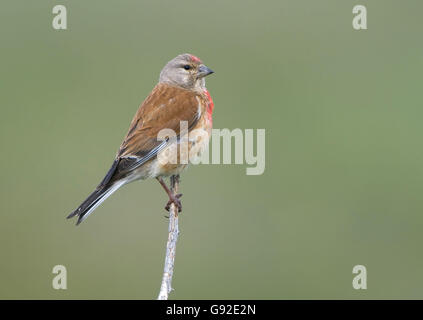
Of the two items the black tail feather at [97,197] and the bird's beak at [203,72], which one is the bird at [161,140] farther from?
the bird's beak at [203,72]

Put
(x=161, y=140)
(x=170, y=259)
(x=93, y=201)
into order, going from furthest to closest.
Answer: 1. (x=161, y=140)
2. (x=93, y=201)
3. (x=170, y=259)

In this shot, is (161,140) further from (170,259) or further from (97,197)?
(170,259)

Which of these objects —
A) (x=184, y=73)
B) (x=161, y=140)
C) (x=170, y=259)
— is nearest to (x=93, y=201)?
(x=161, y=140)

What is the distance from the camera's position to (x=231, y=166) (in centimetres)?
875

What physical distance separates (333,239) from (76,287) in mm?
2729

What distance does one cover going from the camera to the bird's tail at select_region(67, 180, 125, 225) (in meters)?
4.94

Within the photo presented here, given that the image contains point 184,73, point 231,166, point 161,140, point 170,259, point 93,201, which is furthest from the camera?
point 231,166

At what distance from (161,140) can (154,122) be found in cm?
15

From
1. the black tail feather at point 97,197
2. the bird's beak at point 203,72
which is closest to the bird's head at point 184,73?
the bird's beak at point 203,72

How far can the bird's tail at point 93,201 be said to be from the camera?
4.94m

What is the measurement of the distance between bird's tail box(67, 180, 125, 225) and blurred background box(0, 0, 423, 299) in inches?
79.5

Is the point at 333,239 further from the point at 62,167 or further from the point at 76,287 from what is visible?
the point at 62,167

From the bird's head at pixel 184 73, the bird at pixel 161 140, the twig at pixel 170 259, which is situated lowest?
the twig at pixel 170 259

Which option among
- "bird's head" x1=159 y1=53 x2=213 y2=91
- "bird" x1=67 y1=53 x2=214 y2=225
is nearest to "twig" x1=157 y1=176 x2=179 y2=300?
"bird" x1=67 y1=53 x2=214 y2=225
